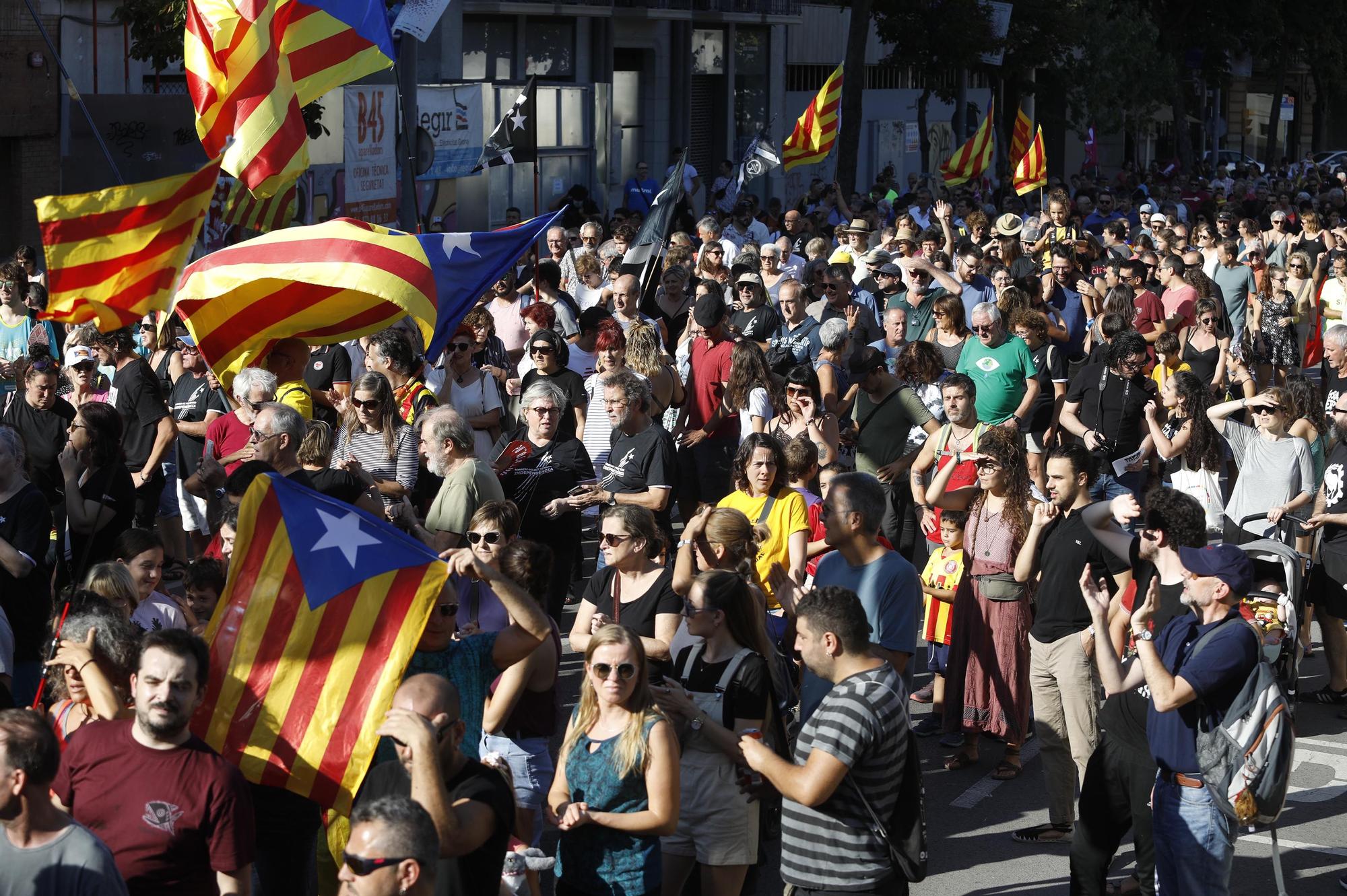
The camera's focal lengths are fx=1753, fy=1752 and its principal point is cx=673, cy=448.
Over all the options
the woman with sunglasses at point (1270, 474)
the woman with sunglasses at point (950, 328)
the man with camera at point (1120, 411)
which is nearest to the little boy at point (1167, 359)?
the man with camera at point (1120, 411)

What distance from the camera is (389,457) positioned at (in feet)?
28.3

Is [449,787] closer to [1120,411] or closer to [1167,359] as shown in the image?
[1120,411]

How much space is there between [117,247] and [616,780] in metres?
5.01

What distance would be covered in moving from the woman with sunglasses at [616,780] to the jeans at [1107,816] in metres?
1.74

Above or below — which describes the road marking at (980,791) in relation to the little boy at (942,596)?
below

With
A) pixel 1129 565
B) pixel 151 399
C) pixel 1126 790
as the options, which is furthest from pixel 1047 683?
pixel 151 399

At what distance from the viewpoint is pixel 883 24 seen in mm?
38000

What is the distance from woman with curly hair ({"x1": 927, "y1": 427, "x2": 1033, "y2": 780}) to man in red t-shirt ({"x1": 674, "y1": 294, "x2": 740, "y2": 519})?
98.1 inches

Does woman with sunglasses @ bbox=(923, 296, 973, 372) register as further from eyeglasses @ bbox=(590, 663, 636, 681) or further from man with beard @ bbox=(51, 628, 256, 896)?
man with beard @ bbox=(51, 628, 256, 896)

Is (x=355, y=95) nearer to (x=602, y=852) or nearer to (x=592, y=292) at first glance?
(x=592, y=292)

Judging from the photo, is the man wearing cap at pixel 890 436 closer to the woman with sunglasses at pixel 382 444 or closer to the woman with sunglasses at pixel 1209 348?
the woman with sunglasses at pixel 382 444

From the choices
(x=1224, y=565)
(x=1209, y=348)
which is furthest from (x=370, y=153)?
(x=1224, y=565)

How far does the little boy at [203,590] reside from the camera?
6.74 m

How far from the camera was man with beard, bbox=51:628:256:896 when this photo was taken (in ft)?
15.2
